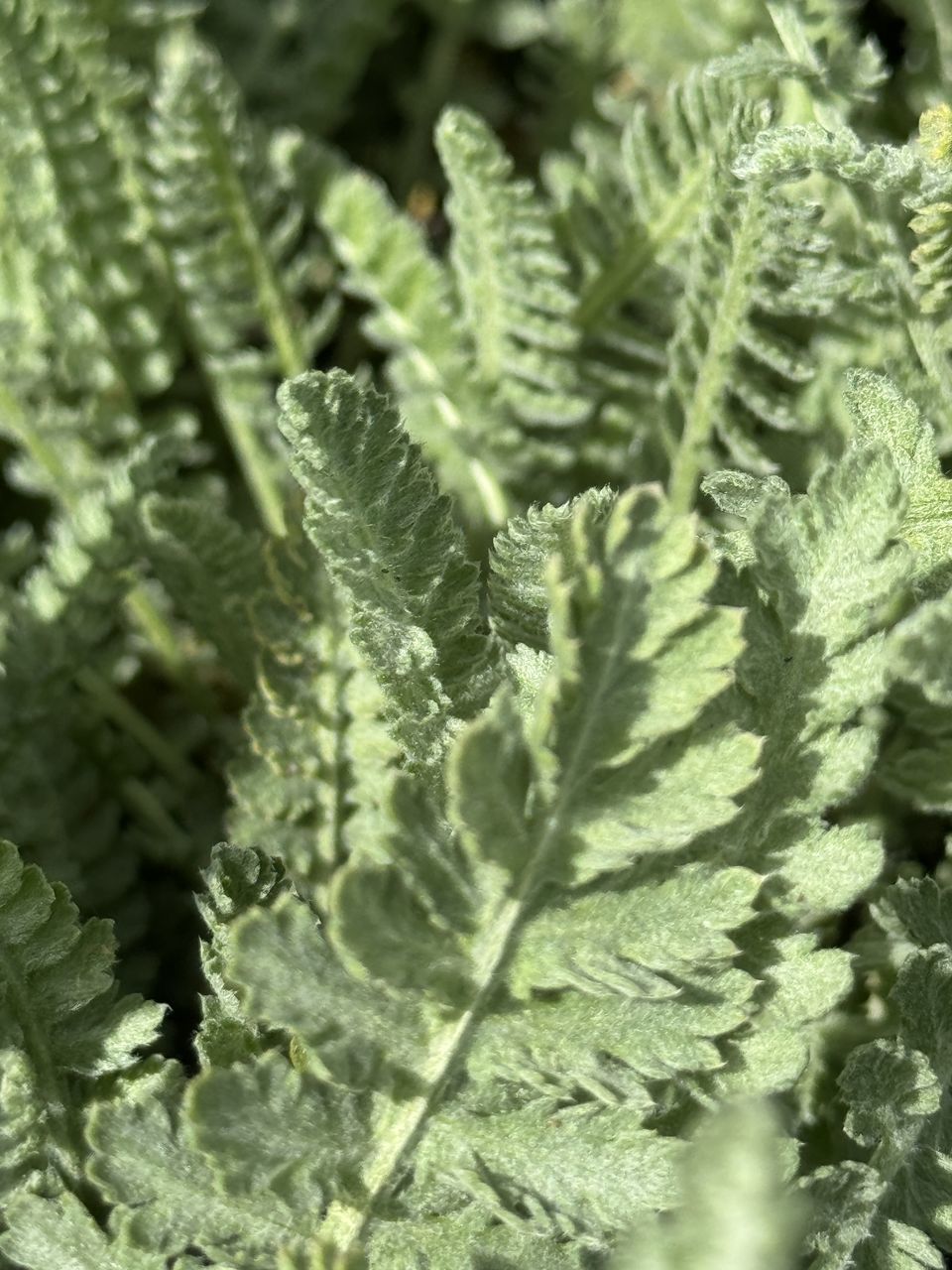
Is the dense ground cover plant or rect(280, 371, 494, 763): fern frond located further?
rect(280, 371, 494, 763): fern frond

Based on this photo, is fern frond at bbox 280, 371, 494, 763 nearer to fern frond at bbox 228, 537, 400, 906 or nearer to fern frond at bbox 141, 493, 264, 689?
fern frond at bbox 228, 537, 400, 906

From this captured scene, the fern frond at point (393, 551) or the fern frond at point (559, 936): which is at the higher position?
the fern frond at point (393, 551)

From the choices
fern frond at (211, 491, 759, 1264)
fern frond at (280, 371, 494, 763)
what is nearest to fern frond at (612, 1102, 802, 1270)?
fern frond at (211, 491, 759, 1264)

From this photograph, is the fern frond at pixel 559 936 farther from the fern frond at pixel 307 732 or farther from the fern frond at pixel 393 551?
the fern frond at pixel 307 732

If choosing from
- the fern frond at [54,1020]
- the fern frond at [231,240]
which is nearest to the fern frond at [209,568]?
the fern frond at [231,240]

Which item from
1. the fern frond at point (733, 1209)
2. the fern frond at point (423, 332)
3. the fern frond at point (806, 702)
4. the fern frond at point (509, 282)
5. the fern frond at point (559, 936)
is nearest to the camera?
the fern frond at point (733, 1209)

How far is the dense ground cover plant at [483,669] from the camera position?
35.6 inches

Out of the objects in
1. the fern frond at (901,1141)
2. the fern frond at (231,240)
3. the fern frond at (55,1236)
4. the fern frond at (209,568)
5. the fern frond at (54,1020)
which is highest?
the fern frond at (231,240)

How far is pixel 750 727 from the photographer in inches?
42.0

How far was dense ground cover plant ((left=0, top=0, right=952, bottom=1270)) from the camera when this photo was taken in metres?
0.90

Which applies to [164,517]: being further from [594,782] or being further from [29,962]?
[594,782]

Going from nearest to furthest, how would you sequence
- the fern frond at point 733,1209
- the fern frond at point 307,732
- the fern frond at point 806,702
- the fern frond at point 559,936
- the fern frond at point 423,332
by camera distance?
the fern frond at point 733,1209, the fern frond at point 559,936, the fern frond at point 806,702, the fern frond at point 307,732, the fern frond at point 423,332

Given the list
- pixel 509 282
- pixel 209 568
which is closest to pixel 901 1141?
pixel 209 568

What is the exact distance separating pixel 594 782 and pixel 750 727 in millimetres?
224
